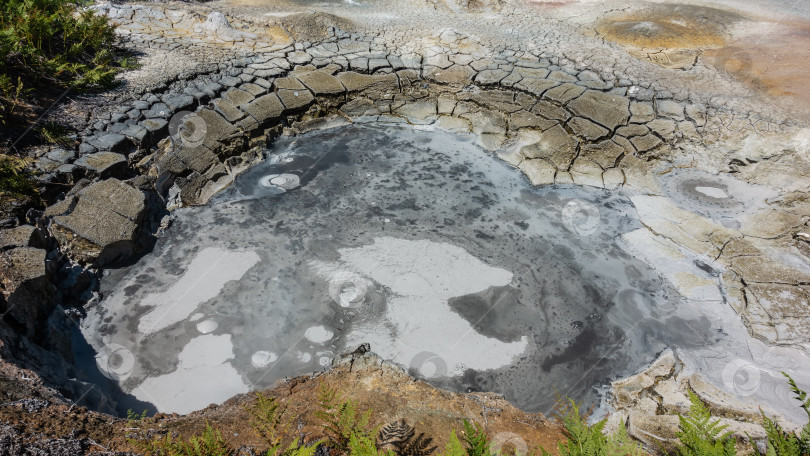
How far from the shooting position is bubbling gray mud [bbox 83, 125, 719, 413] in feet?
9.98

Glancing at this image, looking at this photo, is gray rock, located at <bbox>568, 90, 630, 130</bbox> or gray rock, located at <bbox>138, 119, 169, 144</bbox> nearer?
gray rock, located at <bbox>138, 119, 169, 144</bbox>

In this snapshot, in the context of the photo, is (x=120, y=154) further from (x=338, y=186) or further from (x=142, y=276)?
(x=338, y=186)

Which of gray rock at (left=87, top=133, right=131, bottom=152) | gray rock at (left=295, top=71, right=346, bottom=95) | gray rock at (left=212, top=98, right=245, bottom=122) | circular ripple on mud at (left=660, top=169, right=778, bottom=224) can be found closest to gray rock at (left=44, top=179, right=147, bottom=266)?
gray rock at (left=87, top=133, right=131, bottom=152)

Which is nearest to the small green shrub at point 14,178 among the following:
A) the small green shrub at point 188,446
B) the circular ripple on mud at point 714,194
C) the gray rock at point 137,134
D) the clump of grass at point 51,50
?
the clump of grass at point 51,50

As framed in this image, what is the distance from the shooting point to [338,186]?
441 cm

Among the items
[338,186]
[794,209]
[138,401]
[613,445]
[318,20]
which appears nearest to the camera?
[613,445]

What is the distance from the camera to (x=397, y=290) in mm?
3488

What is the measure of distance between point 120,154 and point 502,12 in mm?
5843

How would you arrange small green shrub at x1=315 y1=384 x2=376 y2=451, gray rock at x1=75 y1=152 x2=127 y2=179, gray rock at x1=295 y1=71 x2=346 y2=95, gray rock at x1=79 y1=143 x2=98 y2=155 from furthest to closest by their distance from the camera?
gray rock at x1=295 y1=71 x2=346 y2=95 < gray rock at x1=79 y1=143 x2=98 y2=155 < gray rock at x1=75 y1=152 x2=127 y2=179 < small green shrub at x1=315 y1=384 x2=376 y2=451

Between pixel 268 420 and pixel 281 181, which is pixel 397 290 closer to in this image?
pixel 268 420

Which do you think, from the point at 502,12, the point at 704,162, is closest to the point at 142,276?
the point at 704,162

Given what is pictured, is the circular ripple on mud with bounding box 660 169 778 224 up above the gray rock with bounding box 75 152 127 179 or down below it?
below

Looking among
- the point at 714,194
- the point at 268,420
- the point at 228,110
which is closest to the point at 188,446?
the point at 268,420

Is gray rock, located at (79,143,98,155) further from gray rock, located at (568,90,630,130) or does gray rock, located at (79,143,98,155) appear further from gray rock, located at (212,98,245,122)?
gray rock, located at (568,90,630,130)
